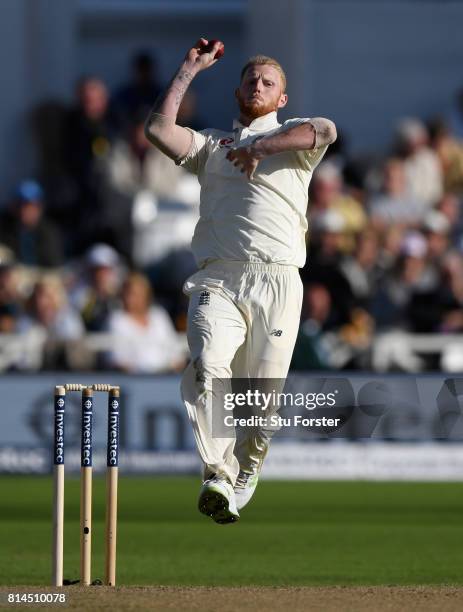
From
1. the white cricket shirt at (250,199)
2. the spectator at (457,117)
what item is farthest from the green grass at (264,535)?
the spectator at (457,117)

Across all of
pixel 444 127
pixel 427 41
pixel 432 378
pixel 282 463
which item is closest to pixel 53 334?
pixel 282 463

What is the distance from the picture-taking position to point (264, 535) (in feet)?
35.4

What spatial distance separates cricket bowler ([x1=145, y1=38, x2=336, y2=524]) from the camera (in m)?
7.50

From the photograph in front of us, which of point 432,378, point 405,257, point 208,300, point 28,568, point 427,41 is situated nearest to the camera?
point 208,300

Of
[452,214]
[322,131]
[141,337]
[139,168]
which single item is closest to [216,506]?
[322,131]

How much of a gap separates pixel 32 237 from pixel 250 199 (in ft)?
26.0

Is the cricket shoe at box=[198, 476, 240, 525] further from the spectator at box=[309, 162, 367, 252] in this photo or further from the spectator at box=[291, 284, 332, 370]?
the spectator at box=[309, 162, 367, 252]

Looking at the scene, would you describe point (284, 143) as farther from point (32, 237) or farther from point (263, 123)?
point (32, 237)

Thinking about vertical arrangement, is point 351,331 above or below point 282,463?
above

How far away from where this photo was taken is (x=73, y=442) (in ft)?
46.4

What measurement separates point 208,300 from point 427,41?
11821 mm

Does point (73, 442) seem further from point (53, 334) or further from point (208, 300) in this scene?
point (208, 300)

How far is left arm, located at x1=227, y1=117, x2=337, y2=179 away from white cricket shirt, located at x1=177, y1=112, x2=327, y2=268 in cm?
8

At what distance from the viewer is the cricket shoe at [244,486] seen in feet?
25.8
